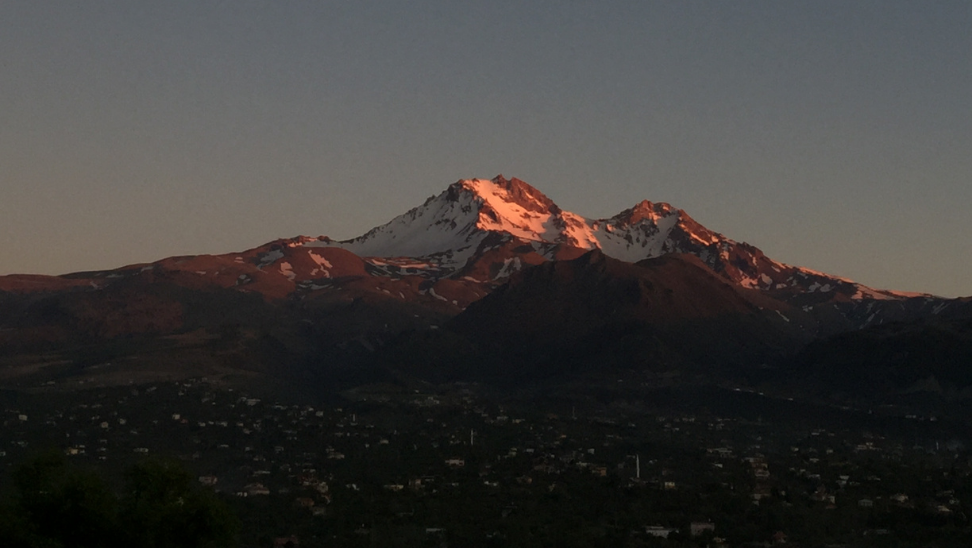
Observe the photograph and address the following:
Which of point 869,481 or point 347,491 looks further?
point 869,481

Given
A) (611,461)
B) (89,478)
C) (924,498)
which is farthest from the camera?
(611,461)

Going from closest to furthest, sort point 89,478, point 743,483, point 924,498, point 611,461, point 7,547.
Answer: point 7,547 → point 89,478 → point 924,498 → point 743,483 → point 611,461

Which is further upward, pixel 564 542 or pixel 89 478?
pixel 89 478

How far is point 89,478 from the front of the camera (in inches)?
3622

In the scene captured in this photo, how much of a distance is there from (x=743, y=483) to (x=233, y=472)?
60.5 meters

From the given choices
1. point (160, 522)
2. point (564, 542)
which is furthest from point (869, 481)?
point (160, 522)

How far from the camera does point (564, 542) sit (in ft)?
433

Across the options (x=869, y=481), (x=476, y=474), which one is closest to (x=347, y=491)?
(x=476, y=474)

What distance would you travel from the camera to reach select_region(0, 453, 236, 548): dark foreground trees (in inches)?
3558

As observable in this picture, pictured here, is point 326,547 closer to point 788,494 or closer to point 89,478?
point 89,478

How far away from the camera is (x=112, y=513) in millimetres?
91812

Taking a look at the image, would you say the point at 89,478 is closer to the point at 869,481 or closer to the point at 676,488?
the point at 676,488

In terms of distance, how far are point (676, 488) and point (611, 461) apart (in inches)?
1167

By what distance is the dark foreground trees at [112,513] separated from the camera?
297ft
